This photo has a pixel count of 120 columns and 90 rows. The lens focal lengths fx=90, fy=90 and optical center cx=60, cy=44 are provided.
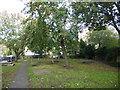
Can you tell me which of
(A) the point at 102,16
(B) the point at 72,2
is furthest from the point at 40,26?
(A) the point at 102,16

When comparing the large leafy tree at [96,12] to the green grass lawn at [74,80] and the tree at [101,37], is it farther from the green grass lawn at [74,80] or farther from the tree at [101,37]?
the tree at [101,37]

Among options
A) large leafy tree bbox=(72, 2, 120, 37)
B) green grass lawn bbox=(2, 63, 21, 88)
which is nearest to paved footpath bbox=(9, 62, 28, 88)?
green grass lawn bbox=(2, 63, 21, 88)

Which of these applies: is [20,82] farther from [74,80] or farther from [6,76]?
[74,80]

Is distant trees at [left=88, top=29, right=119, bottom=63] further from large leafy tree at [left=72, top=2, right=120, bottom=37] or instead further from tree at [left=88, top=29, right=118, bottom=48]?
large leafy tree at [left=72, top=2, right=120, bottom=37]

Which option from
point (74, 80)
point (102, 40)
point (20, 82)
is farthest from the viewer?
point (102, 40)

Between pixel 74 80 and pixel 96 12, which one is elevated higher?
pixel 96 12

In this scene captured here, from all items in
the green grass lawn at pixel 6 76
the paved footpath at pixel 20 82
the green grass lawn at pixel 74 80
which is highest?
the green grass lawn at pixel 6 76

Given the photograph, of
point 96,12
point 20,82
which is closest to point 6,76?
point 20,82

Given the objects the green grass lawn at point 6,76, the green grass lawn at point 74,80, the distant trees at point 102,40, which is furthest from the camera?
the distant trees at point 102,40

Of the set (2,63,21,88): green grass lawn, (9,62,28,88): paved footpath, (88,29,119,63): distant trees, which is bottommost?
(9,62,28,88): paved footpath

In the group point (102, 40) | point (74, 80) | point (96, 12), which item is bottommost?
point (74, 80)

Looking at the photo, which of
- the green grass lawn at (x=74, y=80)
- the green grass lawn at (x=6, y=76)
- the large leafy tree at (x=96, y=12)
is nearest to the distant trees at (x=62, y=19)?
the large leafy tree at (x=96, y=12)

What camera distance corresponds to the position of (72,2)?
264 cm

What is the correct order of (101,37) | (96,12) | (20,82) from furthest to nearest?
(101,37) < (96,12) < (20,82)
